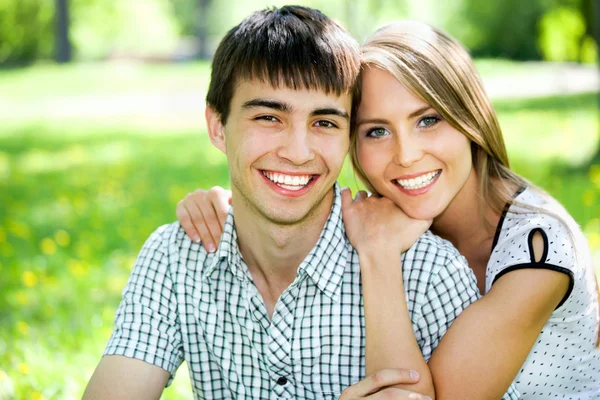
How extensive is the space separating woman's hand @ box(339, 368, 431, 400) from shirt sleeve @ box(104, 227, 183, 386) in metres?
0.74

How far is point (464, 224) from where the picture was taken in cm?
340

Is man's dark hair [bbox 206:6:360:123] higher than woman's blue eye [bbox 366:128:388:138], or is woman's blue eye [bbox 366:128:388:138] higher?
man's dark hair [bbox 206:6:360:123]

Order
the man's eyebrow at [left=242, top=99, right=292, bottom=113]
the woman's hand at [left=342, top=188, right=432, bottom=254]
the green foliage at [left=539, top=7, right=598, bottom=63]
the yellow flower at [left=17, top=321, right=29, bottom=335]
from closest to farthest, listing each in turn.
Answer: the man's eyebrow at [left=242, top=99, right=292, bottom=113]
the woman's hand at [left=342, top=188, right=432, bottom=254]
the yellow flower at [left=17, top=321, right=29, bottom=335]
the green foliage at [left=539, top=7, right=598, bottom=63]

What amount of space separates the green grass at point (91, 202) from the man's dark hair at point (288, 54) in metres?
1.86

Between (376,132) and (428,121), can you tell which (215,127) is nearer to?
(376,132)

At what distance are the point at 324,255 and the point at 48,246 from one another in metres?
4.14

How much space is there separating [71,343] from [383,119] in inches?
98.1

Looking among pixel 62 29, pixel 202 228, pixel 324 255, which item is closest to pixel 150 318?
pixel 202 228

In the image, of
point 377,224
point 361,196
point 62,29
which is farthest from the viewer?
point 62,29

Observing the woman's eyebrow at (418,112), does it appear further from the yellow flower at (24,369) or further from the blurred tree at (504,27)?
the blurred tree at (504,27)

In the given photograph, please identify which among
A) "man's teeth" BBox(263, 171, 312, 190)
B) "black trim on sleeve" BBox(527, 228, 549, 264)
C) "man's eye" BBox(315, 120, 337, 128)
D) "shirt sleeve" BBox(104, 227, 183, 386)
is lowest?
"shirt sleeve" BBox(104, 227, 183, 386)

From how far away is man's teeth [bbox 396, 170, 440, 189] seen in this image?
10.2ft

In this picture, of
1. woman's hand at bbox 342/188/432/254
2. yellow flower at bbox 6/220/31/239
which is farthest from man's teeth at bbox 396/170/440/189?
yellow flower at bbox 6/220/31/239

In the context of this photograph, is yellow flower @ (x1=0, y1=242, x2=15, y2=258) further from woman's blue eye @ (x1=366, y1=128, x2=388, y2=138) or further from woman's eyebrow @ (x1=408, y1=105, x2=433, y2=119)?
woman's eyebrow @ (x1=408, y1=105, x2=433, y2=119)
